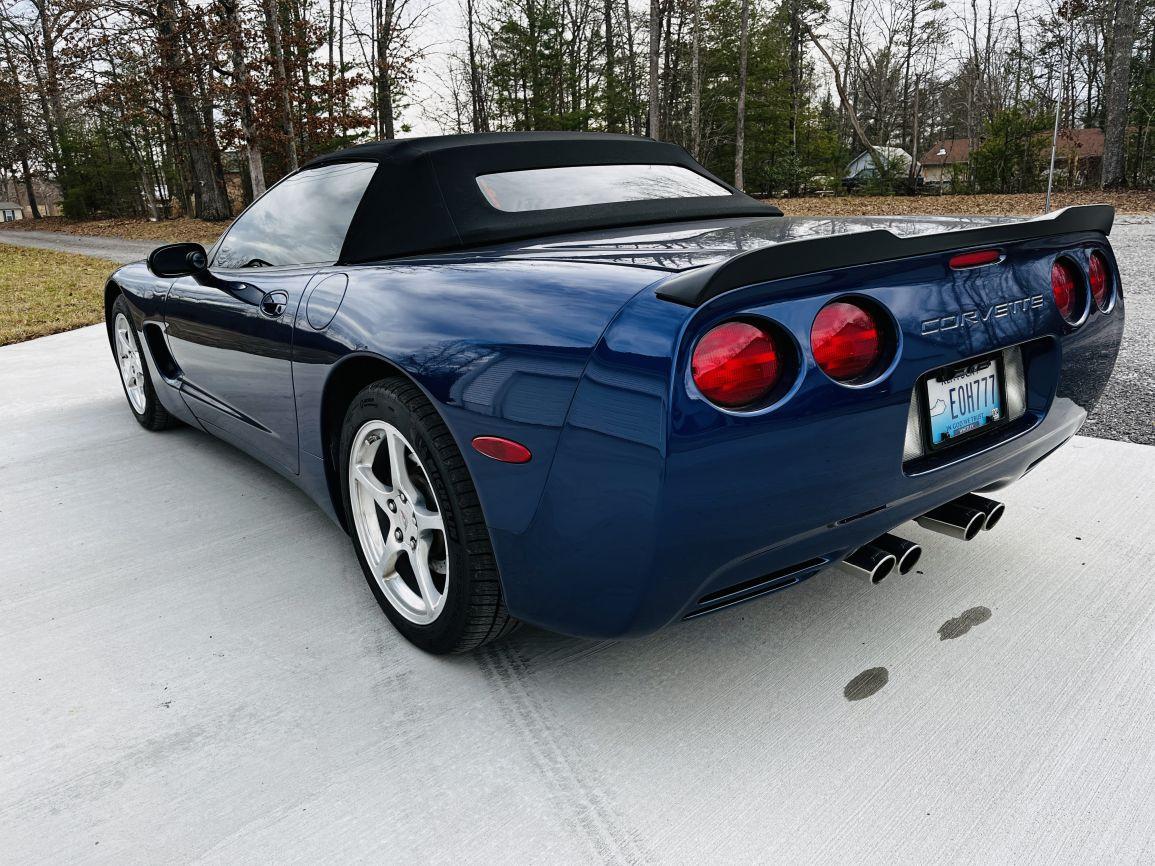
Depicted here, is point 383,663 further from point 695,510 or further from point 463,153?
point 463,153

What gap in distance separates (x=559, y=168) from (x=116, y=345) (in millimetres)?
3130

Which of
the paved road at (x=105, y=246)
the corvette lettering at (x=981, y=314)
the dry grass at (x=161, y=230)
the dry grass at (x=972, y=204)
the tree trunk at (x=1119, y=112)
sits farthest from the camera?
the dry grass at (x=161, y=230)

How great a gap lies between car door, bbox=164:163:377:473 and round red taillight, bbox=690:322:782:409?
1452 millimetres

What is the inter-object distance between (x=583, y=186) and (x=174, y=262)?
1.65 metres

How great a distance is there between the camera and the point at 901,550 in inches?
74.6

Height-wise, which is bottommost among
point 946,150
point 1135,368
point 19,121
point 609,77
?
point 1135,368

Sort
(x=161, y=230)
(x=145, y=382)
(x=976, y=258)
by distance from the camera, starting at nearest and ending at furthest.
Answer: (x=976, y=258) < (x=145, y=382) < (x=161, y=230)

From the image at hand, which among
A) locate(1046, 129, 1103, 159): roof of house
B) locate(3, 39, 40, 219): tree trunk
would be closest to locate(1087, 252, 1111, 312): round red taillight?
locate(1046, 129, 1103, 159): roof of house

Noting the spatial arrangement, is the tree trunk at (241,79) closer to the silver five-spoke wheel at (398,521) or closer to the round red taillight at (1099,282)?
the silver five-spoke wheel at (398,521)

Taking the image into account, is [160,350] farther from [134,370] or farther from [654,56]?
[654,56]

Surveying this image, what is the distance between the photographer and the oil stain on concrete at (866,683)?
1.92m

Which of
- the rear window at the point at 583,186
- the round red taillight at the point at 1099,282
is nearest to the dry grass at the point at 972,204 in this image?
the rear window at the point at 583,186

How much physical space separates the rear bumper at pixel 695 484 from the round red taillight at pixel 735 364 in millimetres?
39

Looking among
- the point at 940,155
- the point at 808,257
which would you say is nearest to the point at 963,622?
the point at 808,257
